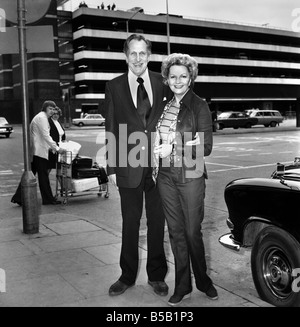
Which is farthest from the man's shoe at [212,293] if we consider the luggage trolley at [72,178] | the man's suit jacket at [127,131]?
the luggage trolley at [72,178]

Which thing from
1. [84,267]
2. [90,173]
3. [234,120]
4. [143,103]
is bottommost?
[84,267]

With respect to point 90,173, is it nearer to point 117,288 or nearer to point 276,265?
point 117,288

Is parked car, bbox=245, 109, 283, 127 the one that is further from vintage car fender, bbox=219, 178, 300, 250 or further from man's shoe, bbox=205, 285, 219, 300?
man's shoe, bbox=205, 285, 219, 300

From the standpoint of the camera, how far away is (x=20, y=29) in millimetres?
5844

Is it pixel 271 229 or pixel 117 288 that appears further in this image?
pixel 117 288

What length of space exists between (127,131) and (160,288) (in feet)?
4.50

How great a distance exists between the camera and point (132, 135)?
3.81 m

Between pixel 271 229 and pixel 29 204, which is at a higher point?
pixel 271 229

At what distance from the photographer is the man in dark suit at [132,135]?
380 centimetres

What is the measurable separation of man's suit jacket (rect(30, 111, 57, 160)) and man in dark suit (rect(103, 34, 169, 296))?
4418 millimetres

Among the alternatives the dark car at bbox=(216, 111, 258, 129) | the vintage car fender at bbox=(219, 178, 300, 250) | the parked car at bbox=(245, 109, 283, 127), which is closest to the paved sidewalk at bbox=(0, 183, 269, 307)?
the vintage car fender at bbox=(219, 178, 300, 250)

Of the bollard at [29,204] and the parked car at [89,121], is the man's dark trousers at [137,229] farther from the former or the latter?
the parked car at [89,121]

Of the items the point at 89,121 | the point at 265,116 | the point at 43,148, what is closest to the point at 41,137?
the point at 43,148

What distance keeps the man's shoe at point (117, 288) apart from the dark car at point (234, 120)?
3455 centimetres
